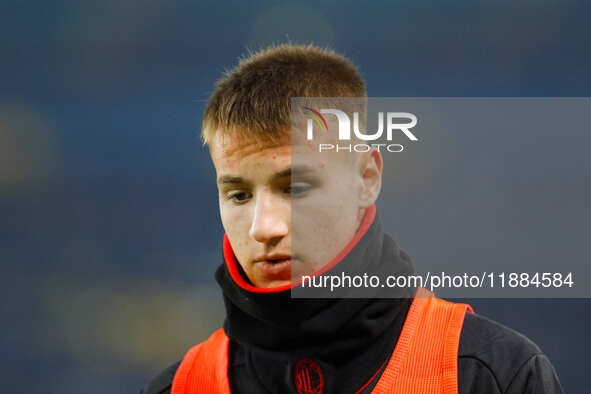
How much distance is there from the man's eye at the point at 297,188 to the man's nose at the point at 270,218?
0.13 feet

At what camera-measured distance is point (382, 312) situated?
190cm

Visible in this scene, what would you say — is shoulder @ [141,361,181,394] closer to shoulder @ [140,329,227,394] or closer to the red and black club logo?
shoulder @ [140,329,227,394]

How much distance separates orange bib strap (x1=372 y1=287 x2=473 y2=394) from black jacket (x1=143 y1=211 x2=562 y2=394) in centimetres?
4

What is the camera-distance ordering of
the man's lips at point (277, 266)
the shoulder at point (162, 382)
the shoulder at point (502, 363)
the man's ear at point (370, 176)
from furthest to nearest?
the shoulder at point (162, 382) → the man's ear at point (370, 176) → the man's lips at point (277, 266) → the shoulder at point (502, 363)

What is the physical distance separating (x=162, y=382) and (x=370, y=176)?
1156mm

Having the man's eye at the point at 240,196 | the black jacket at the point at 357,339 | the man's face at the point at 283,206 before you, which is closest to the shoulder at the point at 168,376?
the black jacket at the point at 357,339

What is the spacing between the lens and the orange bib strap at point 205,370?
6.95 ft

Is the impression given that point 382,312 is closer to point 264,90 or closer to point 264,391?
point 264,391

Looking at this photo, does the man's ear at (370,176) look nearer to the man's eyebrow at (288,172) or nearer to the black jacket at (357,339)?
the black jacket at (357,339)

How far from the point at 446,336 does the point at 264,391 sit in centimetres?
66

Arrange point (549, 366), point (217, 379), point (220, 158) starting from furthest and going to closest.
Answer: point (217, 379), point (220, 158), point (549, 366)

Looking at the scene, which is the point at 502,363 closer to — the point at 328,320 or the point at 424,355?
the point at 424,355

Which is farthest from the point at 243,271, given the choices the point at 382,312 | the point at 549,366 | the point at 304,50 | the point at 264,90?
the point at 549,366

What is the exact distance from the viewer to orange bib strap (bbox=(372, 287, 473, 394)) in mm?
1801
